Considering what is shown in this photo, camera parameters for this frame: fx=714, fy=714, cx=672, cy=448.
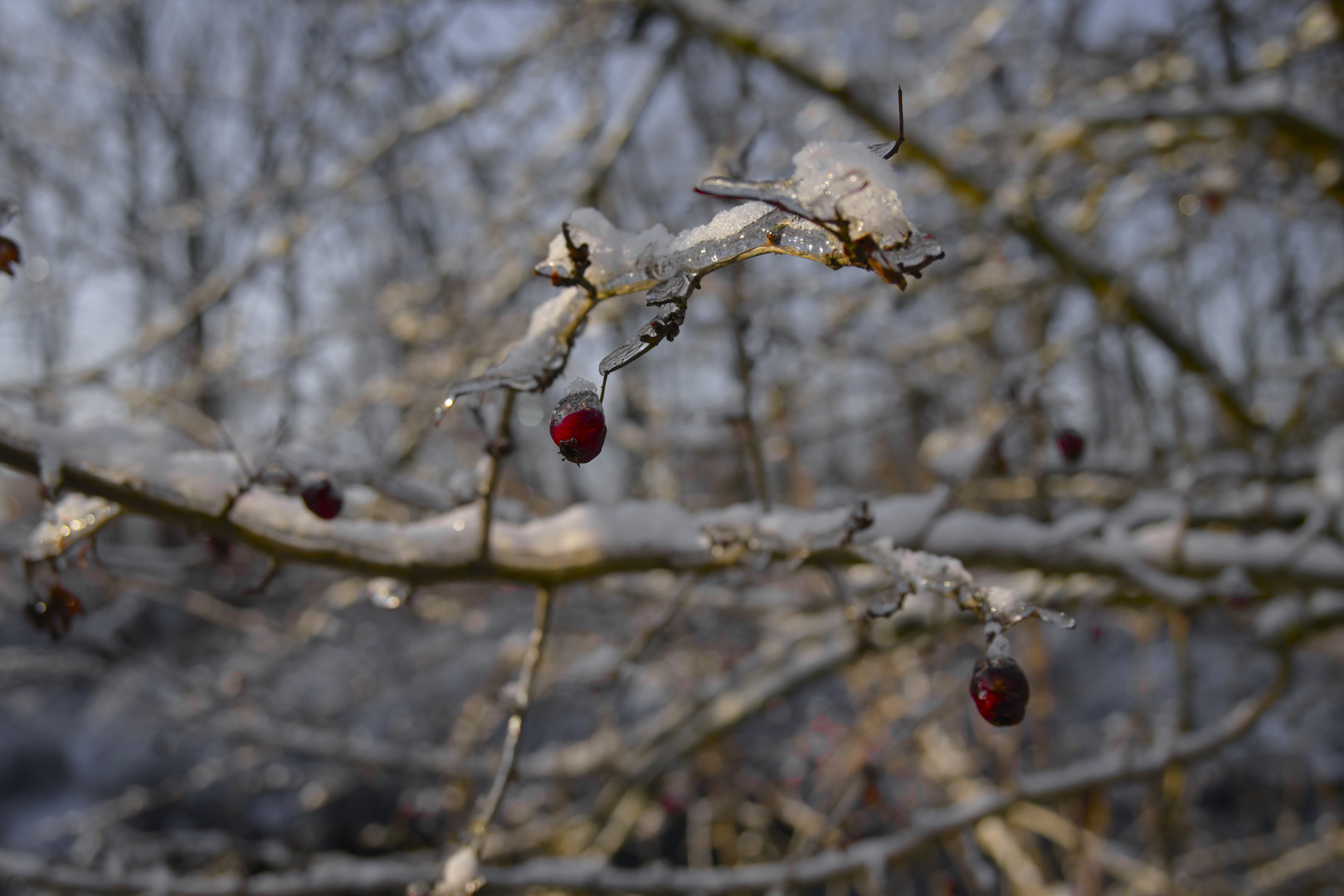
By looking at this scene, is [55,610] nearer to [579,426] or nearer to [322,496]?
[322,496]

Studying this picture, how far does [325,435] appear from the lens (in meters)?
2.86

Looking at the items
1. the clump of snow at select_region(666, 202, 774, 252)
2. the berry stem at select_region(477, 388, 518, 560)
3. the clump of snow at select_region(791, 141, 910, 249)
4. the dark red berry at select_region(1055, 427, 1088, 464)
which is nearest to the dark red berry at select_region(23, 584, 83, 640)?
the berry stem at select_region(477, 388, 518, 560)

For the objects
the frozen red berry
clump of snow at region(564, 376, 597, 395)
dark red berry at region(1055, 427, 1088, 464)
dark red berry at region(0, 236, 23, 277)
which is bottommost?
the frozen red berry

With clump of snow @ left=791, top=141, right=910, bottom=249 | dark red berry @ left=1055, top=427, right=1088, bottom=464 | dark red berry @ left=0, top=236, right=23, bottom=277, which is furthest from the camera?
dark red berry @ left=1055, top=427, right=1088, bottom=464

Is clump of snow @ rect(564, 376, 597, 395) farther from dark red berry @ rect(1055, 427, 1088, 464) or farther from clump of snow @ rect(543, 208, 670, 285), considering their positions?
dark red berry @ rect(1055, 427, 1088, 464)

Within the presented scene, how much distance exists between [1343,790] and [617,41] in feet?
24.4

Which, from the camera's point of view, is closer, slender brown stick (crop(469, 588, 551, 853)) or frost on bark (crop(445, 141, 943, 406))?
frost on bark (crop(445, 141, 943, 406))

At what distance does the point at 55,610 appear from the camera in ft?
2.92

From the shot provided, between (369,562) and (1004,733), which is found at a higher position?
(369,562)

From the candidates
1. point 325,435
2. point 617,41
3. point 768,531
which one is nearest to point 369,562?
point 768,531

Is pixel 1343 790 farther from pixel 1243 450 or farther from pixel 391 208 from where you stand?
pixel 391 208

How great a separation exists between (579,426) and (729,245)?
185 mm

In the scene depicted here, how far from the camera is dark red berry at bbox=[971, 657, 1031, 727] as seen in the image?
634mm

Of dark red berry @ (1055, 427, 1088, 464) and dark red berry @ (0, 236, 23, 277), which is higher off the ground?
dark red berry @ (0, 236, 23, 277)
